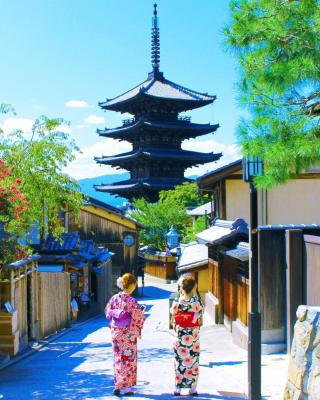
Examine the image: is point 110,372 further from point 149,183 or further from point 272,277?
point 149,183

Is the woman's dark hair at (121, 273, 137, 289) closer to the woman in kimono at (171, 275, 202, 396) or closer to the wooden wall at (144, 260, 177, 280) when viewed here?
the woman in kimono at (171, 275, 202, 396)

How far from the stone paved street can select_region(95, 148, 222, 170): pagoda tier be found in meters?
31.5

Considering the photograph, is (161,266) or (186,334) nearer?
(186,334)

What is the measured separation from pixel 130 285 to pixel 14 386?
223 cm

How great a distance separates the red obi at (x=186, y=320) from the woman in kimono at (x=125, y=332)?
0.45 metres

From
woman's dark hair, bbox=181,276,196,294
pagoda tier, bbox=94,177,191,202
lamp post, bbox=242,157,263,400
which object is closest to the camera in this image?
lamp post, bbox=242,157,263,400

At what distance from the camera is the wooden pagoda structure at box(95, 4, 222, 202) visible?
145 ft

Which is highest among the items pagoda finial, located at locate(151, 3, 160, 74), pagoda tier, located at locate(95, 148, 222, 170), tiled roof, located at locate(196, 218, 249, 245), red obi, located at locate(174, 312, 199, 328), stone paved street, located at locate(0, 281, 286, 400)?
pagoda finial, located at locate(151, 3, 160, 74)

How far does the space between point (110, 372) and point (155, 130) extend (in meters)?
37.4

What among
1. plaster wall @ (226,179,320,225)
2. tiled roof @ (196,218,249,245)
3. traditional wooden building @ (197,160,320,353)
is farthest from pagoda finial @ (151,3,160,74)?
tiled roof @ (196,218,249,245)

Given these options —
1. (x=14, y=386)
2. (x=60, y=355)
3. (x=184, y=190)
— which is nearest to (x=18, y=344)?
(x=60, y=355)

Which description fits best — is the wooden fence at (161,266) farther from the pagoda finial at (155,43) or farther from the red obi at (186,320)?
the red obi at (186,320)

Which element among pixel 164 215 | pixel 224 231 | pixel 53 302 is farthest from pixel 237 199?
pixel 164 215

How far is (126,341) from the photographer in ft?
21.9
